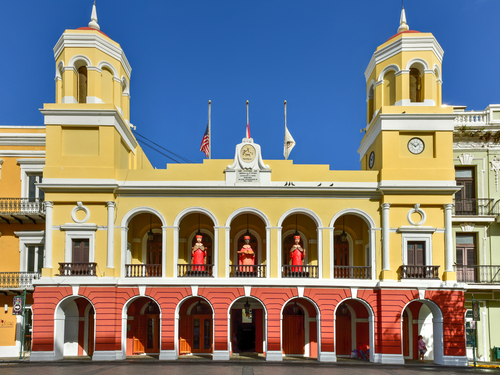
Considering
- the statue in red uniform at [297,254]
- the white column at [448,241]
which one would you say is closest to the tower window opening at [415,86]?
the white column at [448,241]

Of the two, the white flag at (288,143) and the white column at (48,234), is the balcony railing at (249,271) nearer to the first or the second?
the white flag at (288,143)

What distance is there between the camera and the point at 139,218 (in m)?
26.9

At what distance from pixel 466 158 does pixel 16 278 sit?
2268 cm

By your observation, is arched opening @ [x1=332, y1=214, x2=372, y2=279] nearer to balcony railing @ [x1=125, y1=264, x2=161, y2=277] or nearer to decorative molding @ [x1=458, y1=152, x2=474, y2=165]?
decorative molding @ [x1=458, y1=152, x2=474, y2=165]

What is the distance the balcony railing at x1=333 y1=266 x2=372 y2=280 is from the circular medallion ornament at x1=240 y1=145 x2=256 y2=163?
20.5ft

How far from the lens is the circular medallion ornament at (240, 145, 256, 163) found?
1000 inches

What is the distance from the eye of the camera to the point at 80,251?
24547 mm

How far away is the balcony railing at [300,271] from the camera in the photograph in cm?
2494

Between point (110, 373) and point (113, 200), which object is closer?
point (110, 373)

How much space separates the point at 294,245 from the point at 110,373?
9.86m

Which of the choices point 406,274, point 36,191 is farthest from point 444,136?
point 36,191

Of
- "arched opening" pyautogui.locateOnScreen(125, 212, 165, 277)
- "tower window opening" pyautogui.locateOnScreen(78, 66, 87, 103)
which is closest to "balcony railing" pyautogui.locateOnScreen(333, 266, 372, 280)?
"arched opening" pyautogui.locateOnScreen(125, 212, 165, 277)

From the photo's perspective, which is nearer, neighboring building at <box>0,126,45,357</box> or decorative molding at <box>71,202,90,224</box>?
decorative molding at <box>71,202,90,224</box>

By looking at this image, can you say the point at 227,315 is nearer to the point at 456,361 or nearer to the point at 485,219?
the point at 456,361
